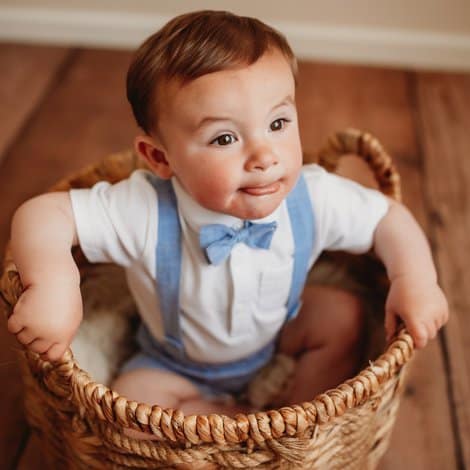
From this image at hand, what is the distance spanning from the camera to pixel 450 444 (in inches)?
37.9

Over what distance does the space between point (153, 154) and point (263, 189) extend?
0.15 metres

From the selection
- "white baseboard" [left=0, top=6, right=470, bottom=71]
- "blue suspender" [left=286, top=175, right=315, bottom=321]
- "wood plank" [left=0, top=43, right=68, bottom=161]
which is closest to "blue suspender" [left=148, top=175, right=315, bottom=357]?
"blue suspender" [left=286, top=175, right=315, bottom=321]

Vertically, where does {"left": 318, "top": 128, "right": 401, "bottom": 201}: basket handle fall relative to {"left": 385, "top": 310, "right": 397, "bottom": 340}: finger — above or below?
above

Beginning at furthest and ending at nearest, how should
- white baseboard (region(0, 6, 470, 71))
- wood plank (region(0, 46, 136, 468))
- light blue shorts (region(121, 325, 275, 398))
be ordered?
white baseboard (region(0, 6, 470, 71)) → wood plank (region(0, 46, 136, 468)) → light blue shorts (region(121, 325, 275, 398))

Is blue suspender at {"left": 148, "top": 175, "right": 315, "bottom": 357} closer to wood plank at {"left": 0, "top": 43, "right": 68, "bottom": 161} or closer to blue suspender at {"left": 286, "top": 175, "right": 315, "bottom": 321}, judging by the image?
blue suspender at {"left": 286, "top": 175, "right": 315, "bottom": 321}

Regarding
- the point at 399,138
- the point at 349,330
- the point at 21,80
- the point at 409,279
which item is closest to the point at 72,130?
the point at 21,80

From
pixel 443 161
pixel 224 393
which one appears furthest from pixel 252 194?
pixel 443 161

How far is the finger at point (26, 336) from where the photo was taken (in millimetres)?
681

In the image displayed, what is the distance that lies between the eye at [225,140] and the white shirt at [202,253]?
0.38 ft

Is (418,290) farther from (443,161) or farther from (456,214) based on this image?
(443,161)

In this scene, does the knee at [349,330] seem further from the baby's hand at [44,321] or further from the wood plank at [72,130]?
the wood plank at [72,130]

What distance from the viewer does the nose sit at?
2.32ft

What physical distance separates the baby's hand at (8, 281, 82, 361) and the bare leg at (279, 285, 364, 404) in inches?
14.9

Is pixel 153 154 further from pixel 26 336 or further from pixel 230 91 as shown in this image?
pixel 26 336
